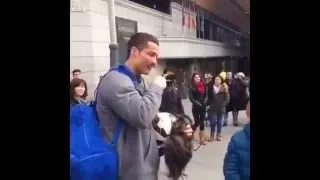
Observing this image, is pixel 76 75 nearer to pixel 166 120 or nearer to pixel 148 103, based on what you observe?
pixel 148 103

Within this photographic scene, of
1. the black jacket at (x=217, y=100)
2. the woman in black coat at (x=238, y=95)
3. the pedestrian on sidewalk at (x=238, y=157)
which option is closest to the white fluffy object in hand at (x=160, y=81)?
the black jacket at (x=217, y=100)

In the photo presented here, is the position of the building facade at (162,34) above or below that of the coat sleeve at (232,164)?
above

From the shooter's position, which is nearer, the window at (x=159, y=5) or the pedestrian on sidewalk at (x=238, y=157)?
the pedestrian on sidewalk at (x=238, y=157)

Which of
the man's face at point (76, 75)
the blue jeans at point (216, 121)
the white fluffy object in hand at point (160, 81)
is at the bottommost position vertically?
the blue jeans at point (216, 121)

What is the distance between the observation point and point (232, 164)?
326cm

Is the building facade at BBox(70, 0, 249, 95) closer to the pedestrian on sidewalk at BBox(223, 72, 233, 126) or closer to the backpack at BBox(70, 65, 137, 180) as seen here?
the pedestrian on sidewalk at BBox(223, 72, 233, 126)

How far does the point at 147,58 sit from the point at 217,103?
491 mm

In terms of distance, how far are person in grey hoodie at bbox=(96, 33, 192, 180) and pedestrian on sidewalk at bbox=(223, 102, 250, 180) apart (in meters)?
0.42

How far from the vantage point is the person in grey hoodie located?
3301mm

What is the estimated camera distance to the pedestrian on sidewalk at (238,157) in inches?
128

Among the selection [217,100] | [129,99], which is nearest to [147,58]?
[129,99]

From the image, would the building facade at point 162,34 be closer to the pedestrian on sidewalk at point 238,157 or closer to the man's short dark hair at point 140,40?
the man's short dark hair at point 140,40

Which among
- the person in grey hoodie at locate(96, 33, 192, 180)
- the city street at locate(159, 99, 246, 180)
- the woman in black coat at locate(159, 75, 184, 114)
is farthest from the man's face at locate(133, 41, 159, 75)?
the city street at locate(159, 99, 246, 180)
